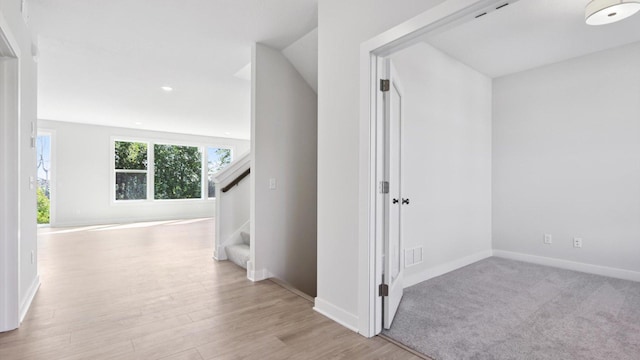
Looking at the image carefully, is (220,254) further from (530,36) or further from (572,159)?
(572,159)

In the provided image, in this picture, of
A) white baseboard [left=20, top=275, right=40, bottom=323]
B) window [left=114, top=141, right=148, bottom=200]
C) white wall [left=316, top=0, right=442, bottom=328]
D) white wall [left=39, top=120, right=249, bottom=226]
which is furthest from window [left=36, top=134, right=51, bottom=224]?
white wall [left=316, top=0, right=442, bottom=328]

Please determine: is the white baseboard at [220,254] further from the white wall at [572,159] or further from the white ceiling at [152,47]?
the white wall at [572,159]

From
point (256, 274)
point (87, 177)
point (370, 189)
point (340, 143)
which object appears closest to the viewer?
point (370, 189)

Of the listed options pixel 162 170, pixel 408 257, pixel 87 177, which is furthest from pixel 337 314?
pixel 162 170

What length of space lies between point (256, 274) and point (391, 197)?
Result: 182 centimetres

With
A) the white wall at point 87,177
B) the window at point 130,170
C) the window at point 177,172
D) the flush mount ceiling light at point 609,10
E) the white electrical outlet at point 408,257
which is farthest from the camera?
the window at point 177,172

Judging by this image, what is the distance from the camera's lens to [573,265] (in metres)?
3.71

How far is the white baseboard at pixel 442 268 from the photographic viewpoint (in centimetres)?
315

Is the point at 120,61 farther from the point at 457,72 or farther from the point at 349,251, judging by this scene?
the point at 457,72

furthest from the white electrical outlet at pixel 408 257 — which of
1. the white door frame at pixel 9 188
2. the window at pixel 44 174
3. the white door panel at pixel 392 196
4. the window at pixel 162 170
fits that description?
the window at pixel 44 174

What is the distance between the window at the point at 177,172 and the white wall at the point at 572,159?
7.89 meters

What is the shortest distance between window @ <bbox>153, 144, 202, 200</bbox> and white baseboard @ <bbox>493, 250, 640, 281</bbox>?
7.96 metres

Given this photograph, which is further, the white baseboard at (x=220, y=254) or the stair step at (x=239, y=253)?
the white baseboard at (x=220, y=254)

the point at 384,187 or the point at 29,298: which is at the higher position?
the point at 384,187
